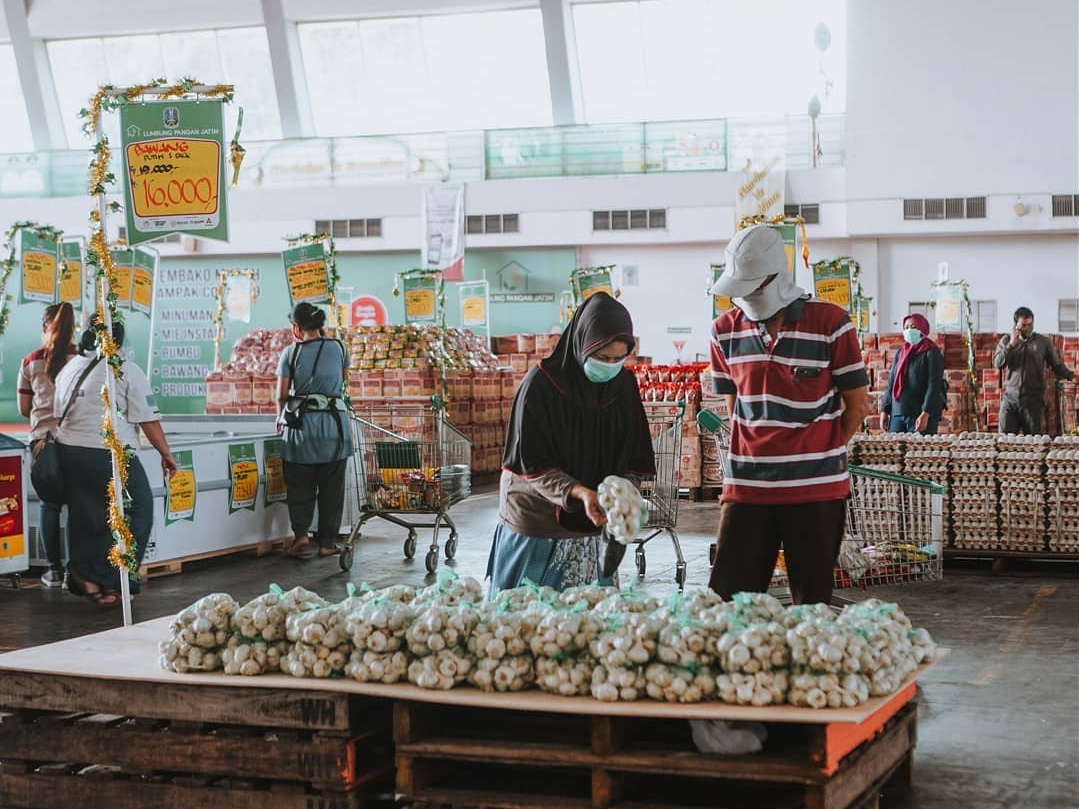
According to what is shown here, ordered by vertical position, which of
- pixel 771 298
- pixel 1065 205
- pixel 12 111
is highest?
pixel 12 111

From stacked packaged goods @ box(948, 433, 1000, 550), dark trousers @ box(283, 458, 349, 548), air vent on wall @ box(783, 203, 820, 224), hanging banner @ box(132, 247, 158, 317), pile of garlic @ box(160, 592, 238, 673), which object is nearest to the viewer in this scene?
pile of garlic @ box(160, 592, 238, 673)

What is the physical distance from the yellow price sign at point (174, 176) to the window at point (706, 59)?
751 inches

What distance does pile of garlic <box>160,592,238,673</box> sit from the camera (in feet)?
12.7

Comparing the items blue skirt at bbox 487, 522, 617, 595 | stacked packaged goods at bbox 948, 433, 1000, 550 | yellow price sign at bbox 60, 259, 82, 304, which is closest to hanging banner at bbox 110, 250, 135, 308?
yellow price sign at bbox 60, 259, 82, 304

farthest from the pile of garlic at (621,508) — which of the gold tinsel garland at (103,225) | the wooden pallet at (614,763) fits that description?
the gold tinsel garland at (103,225)

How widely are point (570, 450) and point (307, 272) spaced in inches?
356

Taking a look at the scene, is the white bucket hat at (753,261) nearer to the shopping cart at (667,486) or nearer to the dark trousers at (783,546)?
the dark trousers at (783,546)

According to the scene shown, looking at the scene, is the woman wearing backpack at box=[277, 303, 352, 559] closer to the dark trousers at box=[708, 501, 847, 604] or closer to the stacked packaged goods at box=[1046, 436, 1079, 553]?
the stacked packaged goods at box=[1046, 436, 1079, 553]

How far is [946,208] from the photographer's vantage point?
76.2 feet

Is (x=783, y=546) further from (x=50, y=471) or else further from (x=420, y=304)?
(x=420, y=304)

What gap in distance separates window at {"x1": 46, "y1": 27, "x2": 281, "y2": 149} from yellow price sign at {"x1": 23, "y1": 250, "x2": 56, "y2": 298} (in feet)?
47.5

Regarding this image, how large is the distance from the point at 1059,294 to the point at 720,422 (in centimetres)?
1883

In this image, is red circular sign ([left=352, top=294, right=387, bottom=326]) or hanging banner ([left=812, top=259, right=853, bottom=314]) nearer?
hanging banner ([left=812, top=259, right=853, bottom=314])

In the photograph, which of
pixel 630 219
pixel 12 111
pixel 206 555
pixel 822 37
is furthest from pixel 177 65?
pixel 206 555
